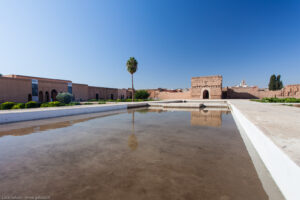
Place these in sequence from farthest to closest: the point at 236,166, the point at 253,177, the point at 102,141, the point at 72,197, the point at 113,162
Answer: the point at 102,141
the point at 113,162
the point at 236,166
the point at 253,177
the point at 72,197

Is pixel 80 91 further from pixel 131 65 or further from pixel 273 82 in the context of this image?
pixel 273 82

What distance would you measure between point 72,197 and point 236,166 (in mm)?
2818

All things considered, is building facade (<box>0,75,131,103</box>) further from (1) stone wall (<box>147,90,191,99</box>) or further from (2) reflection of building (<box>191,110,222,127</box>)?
(2) reflection of building (<box>191,110,222,127</box>)

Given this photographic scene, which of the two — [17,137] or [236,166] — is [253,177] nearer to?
[236,166]

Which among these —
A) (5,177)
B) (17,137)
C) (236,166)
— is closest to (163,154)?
(236,166)

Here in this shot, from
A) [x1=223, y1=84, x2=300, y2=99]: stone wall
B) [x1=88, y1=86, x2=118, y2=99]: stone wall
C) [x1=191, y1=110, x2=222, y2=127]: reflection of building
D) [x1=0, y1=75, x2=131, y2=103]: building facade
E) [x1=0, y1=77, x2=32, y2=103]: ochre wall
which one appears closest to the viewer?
[x1=191, y1=110, x2=222, y2=127]: reflection of building

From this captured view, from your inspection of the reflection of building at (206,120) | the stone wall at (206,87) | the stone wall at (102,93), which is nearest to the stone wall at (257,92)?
the stone wall at (206,87)

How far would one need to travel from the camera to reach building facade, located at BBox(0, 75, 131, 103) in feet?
52.0

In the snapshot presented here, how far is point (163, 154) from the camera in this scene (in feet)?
10.4

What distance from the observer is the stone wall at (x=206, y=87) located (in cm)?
2892

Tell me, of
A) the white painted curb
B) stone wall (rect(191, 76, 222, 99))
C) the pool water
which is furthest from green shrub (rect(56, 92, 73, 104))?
stone wall (rect(191, 76, 222, 99))

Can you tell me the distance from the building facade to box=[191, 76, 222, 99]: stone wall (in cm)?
2019

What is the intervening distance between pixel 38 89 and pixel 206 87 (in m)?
29.9

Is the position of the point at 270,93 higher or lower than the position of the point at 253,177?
higher
